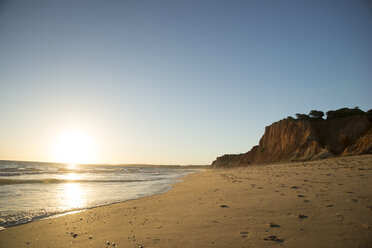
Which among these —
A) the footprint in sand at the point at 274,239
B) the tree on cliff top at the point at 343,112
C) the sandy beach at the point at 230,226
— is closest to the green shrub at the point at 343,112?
the tree on cliff top at the point at 343,112

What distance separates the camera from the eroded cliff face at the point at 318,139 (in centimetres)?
3194

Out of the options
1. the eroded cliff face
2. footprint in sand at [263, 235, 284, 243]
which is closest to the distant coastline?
the eroded cliff face

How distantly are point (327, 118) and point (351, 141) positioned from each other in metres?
9.17

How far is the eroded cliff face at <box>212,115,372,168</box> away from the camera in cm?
3194

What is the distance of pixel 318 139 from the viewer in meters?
38.2

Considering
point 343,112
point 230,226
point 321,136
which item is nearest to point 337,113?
point 343,112

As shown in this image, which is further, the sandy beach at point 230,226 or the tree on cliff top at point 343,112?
the tree on cliff top at point 343,112

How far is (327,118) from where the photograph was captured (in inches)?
1644

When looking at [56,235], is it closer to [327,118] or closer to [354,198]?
[354,198]

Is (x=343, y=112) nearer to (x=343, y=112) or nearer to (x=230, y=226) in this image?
(x=343, y=112)

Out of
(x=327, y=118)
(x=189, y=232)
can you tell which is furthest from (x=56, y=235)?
(x=327, y=118)

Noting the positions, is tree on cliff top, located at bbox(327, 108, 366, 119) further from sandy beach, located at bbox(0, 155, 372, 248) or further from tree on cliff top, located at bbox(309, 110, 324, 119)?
sandy beach, located at bbox(0, 155, 372, 248)

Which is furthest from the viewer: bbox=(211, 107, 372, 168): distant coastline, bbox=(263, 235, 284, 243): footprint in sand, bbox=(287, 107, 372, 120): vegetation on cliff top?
bbox=(287, 107, 372, 120): vegetation on cliff top

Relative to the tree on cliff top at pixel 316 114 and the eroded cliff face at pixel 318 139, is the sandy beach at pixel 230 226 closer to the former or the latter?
the eroded cliff face at pixel 318 139
